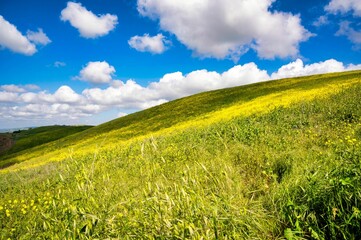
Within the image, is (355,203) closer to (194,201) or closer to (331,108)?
(194,201)

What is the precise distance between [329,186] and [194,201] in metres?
1.86

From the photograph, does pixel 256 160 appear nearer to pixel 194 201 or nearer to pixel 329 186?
pixel 329 186

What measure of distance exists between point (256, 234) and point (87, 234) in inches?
80.3

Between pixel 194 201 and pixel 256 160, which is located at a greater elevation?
pixel 194 201

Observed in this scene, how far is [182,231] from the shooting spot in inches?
126

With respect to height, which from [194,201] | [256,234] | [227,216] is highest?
[194,201]

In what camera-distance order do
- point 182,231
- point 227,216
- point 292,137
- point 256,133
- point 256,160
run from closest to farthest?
point 182,231, point 227,216, point 256,160, point 292,137, point 256,133

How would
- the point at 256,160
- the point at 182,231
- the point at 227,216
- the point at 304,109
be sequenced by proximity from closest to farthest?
the point at 182,231
the point at 227,216
the point at 256,160
the point at 304,109

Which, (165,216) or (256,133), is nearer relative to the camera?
(165,216)

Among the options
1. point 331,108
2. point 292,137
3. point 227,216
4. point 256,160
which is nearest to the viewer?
point 227,216

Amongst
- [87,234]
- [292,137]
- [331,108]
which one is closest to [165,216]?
[87,234]

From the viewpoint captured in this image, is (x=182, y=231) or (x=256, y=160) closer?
(x=182, y=231)

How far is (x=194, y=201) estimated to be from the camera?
3.46 metres


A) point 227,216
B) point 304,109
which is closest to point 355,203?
point 227,216
